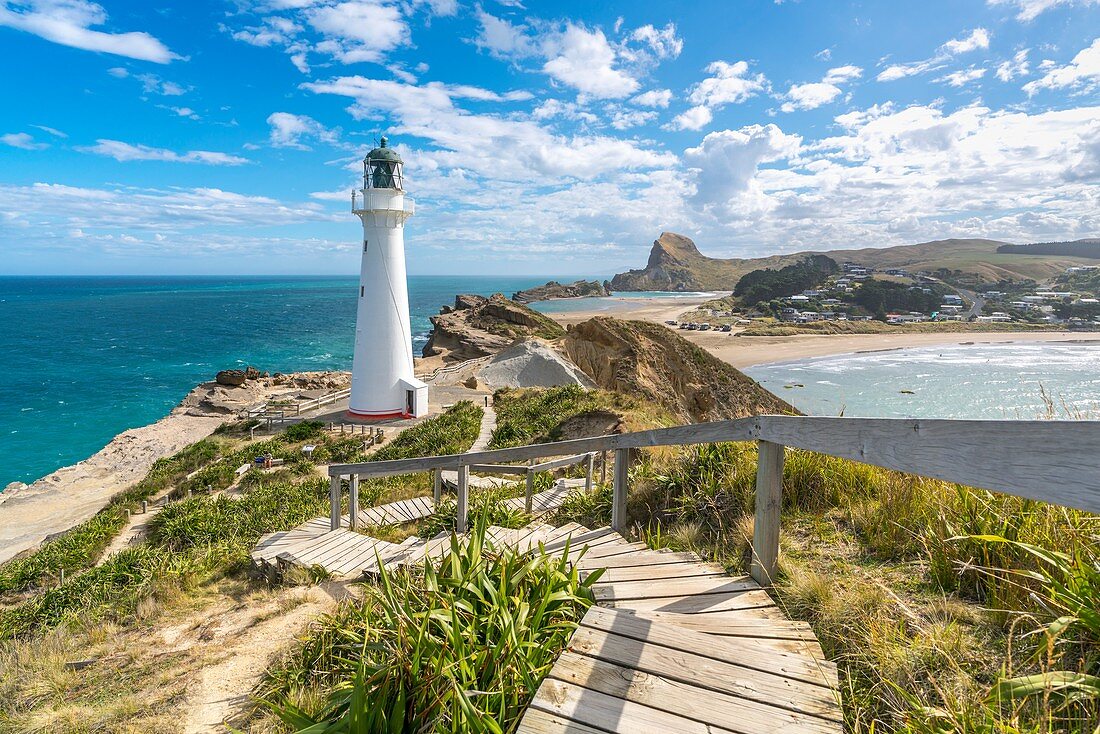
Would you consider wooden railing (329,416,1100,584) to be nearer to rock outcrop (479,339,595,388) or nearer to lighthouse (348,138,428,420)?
lighthouse (348,138,428,420)

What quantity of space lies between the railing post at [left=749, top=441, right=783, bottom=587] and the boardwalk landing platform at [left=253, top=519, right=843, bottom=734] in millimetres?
116

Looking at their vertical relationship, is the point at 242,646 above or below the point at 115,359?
above

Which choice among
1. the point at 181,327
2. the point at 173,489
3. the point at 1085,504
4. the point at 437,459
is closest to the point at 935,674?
the point at 1085,504

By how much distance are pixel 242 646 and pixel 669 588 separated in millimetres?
3529

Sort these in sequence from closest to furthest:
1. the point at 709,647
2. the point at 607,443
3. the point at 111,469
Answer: the point at 709,647 < the point at 607,443 < the point at 111,469

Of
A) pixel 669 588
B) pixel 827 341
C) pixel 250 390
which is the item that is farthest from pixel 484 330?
pixel 669 588

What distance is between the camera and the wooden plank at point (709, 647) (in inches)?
89.0

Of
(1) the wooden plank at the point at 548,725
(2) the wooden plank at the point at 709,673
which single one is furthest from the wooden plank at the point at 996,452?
(1) the wooden plank at the point at 548,725

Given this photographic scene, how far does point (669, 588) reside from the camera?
10.2ft

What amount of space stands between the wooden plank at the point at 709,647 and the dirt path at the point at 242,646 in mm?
2357

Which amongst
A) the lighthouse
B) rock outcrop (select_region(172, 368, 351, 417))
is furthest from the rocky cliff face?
rock outcrop (select_region(172, 368, 351, 417))

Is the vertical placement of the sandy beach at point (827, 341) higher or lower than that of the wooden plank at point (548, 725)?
lower

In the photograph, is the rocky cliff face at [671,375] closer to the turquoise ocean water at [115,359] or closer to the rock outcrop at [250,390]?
the rock outcrop at [250,390]

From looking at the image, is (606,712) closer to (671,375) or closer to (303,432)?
(303,432)
